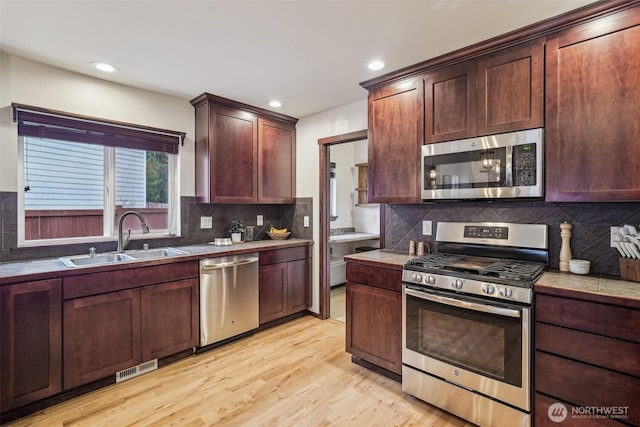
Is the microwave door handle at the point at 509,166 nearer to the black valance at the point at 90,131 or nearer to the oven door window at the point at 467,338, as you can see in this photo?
the oven door window at the point at 467,338

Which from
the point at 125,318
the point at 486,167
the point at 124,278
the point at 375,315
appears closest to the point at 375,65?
the point at 486,167

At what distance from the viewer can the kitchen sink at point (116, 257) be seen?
238cm

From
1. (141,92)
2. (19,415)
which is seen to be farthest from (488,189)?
(19,415)

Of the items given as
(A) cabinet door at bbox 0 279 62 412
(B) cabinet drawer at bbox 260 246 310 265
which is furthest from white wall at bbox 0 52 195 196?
(B) cabinet drawer at bbox 260 246 310 265

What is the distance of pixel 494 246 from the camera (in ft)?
7.61

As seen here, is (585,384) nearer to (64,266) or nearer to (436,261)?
(436,261)

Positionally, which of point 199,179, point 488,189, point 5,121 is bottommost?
point 488,189

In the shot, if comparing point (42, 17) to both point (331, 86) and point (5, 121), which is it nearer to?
point (5, 121)

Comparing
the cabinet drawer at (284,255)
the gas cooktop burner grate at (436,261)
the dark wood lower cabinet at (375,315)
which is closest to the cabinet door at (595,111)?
the gas cooktop burner grate at (436,261)

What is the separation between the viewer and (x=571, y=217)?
6.77 ft

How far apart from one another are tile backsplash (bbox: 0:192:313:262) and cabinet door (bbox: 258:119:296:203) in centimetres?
28

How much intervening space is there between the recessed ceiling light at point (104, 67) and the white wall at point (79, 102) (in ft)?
0.85

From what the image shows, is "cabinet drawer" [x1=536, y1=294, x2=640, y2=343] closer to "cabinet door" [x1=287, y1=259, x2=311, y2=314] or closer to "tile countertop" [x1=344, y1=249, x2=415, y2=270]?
"tile countertop" [x1=344, y1=249, x2=415, y2=270]

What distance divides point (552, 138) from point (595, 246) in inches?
30.5
